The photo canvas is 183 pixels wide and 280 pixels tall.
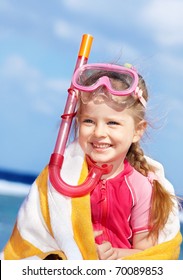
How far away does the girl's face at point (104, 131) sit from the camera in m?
2.76

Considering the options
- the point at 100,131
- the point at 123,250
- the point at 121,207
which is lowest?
the point at 123,250

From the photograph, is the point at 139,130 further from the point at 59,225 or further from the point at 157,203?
the point at 59,225

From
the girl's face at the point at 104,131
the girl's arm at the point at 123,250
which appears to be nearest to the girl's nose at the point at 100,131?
the girl's face at the point at 104,131

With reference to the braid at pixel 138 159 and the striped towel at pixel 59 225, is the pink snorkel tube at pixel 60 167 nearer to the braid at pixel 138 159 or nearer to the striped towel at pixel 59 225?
the striped towel at pixel 59 225

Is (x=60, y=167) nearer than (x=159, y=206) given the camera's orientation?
Yes

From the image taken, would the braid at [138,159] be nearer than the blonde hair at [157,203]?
No

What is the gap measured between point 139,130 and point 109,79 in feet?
0.87

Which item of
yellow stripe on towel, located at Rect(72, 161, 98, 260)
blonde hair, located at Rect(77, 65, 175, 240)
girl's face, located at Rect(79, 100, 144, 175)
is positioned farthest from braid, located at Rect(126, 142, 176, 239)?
yellow stripe on towel, located at Rect(72, 161, 98, 260)

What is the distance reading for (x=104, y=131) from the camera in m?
2.75

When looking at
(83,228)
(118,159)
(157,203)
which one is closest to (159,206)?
(157,203)

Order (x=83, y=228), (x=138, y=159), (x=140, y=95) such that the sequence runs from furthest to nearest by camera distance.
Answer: (x=138, y=159)
(x=140, y=95)
(x=83, y=228)

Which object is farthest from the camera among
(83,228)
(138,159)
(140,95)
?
(138,159)

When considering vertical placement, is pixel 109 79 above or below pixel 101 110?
above
